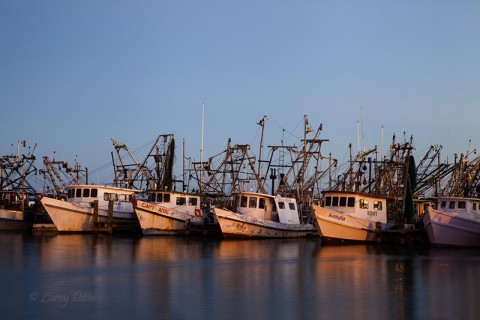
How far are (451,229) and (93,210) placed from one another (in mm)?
23455

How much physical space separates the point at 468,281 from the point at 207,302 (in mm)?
9567

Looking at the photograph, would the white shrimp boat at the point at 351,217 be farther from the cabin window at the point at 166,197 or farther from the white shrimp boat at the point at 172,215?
the cabin window at the point at 166,197

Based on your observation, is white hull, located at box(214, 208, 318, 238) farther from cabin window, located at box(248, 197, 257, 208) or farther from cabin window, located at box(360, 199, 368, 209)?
cabin window, located at box(360, 199, 368, 209)

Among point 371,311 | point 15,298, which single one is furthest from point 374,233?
point 15,298

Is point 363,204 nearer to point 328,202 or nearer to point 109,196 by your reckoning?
point 328,202

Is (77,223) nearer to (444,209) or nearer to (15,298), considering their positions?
(444,209)

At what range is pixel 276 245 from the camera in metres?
35.4

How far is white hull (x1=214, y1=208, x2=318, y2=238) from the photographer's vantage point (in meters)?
39.2

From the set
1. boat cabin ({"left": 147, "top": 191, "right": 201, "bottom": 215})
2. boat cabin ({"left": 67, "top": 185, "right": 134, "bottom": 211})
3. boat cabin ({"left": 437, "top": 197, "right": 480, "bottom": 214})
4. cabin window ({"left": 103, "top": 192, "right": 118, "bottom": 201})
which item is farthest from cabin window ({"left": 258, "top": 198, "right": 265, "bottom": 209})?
boat cabin ({"left": 437, "top": 197, "right": 480, "bottom": 214})

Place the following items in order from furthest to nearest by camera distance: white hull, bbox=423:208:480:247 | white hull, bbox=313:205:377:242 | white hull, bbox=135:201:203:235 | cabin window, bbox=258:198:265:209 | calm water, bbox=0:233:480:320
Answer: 1. cabin window, bbox=258:198:265:209
2. white hull, bbox=135:201:203:235
3. white hull, bbox=313:205:377:242
4. white hull, bbox=423:208:480:247
5. calm water, bbox=0:233:480:320

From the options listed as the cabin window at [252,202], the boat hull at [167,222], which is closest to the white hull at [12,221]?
the boat hull at [167,222]

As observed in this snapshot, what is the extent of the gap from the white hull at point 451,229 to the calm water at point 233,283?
2.59 meters

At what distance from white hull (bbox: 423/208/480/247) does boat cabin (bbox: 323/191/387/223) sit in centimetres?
402

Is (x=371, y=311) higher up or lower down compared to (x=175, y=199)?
lower down
